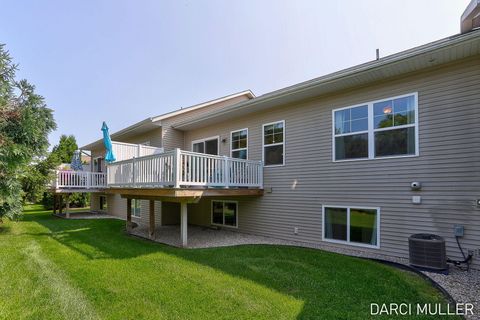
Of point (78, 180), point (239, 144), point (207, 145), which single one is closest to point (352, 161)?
point (239, 144)

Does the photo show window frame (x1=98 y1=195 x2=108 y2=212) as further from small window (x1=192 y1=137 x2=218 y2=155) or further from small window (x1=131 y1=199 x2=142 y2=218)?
small window (x1=192 y1=137 x2=218 y2=155)

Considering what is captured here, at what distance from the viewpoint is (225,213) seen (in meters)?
9.98

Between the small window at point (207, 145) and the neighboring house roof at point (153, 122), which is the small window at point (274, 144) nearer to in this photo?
the small window at point (207, 145)

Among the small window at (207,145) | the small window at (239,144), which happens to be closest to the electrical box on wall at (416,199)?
the small window at (239,144)

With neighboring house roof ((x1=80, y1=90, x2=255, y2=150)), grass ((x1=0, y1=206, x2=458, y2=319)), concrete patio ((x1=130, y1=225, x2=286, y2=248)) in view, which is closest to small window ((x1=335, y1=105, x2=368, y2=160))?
grass ((x1=0, y1=206, x2=458, y2=319))

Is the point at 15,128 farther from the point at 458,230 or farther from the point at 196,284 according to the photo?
the point at 458,230

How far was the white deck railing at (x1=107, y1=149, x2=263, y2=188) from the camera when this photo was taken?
675cm

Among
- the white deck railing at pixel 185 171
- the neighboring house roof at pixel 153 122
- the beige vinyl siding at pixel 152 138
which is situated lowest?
the white deck railing at pixel 185 171

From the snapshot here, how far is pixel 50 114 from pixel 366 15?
35.3ft

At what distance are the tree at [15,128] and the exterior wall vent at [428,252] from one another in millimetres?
7965

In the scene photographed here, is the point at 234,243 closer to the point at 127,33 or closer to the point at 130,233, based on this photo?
the point at 130,233

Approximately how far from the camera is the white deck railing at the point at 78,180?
1359 centimetres

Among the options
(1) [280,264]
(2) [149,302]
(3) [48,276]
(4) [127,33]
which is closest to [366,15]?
(1) [280,264]

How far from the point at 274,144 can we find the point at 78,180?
1138cm
